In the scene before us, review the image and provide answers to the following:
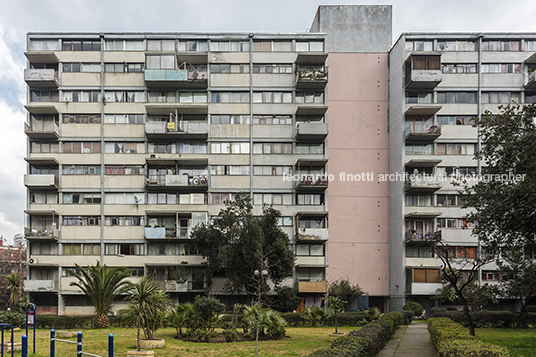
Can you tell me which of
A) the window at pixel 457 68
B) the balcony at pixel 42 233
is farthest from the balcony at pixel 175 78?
the window at pixel 457 68

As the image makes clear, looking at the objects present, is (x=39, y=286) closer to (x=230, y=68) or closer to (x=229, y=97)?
(x=229, y=97)

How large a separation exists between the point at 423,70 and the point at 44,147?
41773 mm

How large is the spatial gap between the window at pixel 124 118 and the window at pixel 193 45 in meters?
8.98

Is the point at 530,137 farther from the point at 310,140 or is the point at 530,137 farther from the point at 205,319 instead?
the point at 310,140

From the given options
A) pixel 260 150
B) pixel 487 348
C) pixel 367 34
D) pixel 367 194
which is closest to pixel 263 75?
pixel 260 150

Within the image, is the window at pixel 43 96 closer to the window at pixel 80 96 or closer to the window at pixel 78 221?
the window at pixel 80 96

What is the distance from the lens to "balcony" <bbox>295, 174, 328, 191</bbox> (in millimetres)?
49312

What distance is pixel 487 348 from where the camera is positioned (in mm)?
14227

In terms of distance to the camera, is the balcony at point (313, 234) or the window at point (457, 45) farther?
the window at point (457, 45)

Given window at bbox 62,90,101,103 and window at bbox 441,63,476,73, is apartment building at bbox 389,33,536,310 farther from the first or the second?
window at bbox 62,90,101,103

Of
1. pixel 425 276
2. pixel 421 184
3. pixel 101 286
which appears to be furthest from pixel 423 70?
pixel 101 286

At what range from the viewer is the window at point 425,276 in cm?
4838

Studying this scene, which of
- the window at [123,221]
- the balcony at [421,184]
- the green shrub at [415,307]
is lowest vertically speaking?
the green shrub at [415,307]

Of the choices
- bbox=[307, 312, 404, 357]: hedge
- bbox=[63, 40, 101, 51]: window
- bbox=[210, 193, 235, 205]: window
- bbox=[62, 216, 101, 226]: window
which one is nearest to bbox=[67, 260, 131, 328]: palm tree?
bbox=[62, 216, 101, 226]: window
